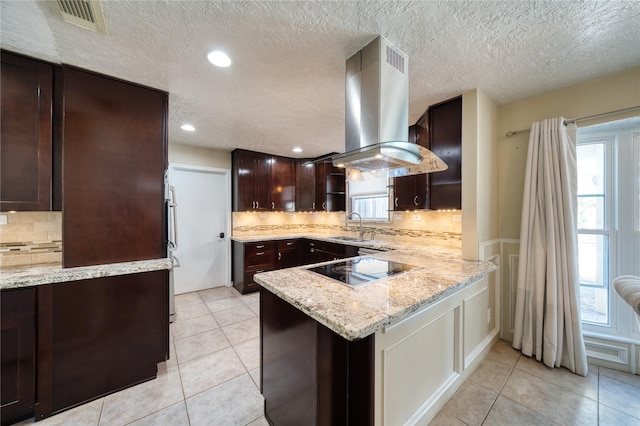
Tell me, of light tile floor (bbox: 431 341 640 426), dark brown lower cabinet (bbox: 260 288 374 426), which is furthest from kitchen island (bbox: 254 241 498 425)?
light tile floor (bbox: 431 341 640 426)

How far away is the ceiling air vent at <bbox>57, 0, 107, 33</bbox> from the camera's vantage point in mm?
1239

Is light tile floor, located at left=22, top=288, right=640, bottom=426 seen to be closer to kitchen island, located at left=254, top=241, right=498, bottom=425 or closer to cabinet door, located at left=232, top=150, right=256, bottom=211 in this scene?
kitchen island, located at left=254, top=241, right=498, bottom=425

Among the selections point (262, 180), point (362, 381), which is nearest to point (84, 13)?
point (362, 381)

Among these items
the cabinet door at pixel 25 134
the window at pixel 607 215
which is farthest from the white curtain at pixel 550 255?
the cabinet door at pixel 25 134

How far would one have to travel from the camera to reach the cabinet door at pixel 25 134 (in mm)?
1652

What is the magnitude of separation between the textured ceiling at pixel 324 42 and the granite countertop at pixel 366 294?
5.09 ft

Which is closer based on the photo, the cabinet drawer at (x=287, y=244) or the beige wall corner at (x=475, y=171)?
the beige wall corner at (x=475, y=171)

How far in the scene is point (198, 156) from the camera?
4047 mm

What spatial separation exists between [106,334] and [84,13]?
2113 millimetres

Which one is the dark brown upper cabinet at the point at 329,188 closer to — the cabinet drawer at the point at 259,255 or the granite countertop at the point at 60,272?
the cabinet drawer at the point at 259,255

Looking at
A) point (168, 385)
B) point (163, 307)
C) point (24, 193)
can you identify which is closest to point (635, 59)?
point (163, 307)

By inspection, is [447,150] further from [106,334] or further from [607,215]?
[106,334]

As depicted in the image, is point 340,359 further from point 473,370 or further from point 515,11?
point 515,11

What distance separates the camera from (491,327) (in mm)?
2381
